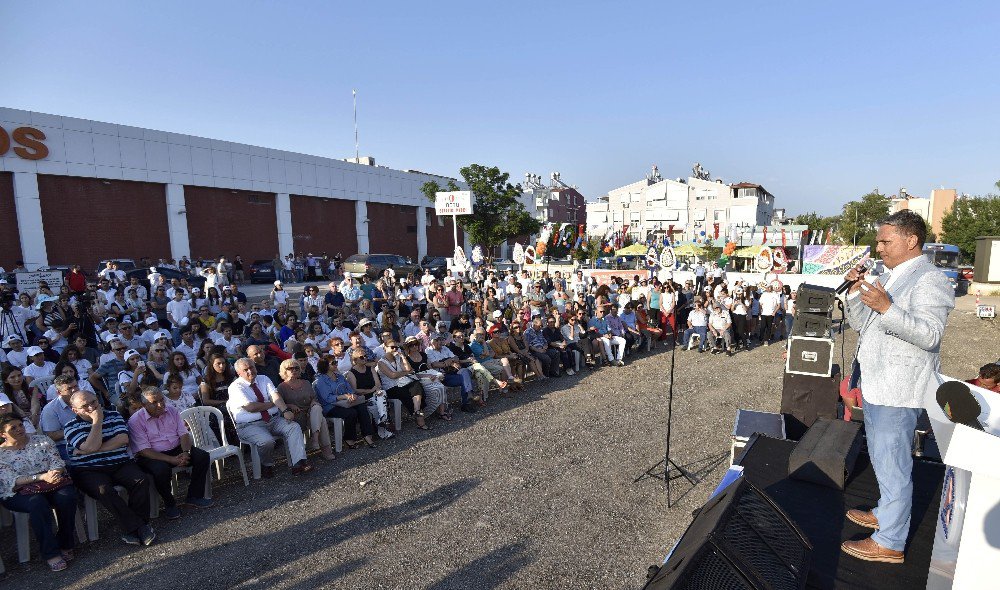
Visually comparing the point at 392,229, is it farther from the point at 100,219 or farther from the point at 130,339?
the point at 130,339

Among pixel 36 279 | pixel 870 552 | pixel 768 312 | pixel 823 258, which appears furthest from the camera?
pixel 823 258

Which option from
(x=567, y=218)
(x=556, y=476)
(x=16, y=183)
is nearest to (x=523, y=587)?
(x=556, y=476)

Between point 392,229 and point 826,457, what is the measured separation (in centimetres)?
3157

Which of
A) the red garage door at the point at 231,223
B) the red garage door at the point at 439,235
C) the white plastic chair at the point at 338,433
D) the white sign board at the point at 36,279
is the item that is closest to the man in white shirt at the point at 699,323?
the white plastic chair at the point at 338,433

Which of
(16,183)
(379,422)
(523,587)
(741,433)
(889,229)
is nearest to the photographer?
(889,229)

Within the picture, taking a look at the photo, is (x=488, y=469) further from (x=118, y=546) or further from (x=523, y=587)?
(x=118, y=546)

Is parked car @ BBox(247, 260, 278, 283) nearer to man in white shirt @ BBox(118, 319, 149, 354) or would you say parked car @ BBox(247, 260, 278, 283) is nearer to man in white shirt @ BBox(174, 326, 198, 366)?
man in white shirt @ BBox(118, 319, 149, 354)

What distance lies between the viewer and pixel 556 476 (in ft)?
16.8

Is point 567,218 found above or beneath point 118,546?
above

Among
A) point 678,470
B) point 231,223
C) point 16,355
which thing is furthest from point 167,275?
point 678,470

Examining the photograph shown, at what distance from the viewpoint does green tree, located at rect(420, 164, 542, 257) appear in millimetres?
28844

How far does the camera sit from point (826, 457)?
3537mm

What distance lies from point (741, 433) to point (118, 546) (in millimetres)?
5462

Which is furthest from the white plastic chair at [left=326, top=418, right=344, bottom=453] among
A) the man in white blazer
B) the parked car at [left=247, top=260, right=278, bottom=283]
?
the parked car at [left=247, top=260, right=278, bottom=283]
